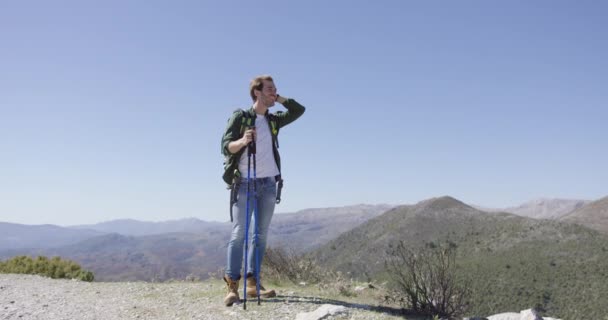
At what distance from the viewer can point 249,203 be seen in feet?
17.2

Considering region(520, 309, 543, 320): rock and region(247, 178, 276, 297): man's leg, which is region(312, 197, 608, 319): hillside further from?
region(247, 178, 276, 297): man's leg

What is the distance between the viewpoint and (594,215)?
115 metres

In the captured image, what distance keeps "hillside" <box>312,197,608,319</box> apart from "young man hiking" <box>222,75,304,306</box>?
90.6 feet

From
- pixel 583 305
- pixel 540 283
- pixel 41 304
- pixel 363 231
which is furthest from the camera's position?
pixel 363 231

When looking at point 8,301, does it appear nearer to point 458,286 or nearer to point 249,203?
point 249,203

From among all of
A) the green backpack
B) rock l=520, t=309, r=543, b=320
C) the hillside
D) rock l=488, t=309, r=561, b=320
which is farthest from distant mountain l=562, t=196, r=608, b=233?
the green backpack

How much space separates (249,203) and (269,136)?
0.79 m


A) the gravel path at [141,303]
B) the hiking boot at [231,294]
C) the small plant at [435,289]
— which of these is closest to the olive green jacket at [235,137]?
the hiking boot at [231,294]

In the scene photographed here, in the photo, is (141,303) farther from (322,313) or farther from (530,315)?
(530,315)

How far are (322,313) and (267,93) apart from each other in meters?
2.44

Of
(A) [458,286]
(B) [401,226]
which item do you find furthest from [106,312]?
(B) [401,226]

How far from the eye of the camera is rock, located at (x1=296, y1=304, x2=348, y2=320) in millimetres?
4797

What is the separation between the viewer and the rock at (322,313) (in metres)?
4.80

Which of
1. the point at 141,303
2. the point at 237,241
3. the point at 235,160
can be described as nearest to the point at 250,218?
the point at 237,241
